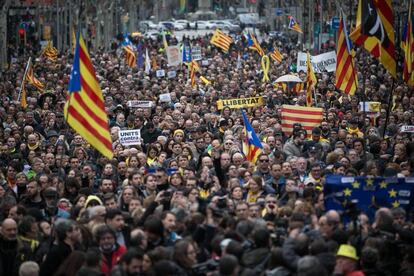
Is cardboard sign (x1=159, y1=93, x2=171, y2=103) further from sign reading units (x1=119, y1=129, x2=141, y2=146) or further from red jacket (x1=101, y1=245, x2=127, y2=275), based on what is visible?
red jacket (x1=101, y1=245, x2=127, y2=275)

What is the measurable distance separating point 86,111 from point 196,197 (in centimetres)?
181

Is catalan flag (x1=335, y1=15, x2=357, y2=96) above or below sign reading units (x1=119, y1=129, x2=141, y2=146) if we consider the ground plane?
above

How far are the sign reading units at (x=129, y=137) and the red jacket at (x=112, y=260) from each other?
953 centimetres

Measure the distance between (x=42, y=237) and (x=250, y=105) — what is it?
562 inches

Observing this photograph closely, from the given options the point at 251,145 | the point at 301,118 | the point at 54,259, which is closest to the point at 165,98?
the point at 301,118

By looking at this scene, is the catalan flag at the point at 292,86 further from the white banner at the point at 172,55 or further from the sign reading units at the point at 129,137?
the sign reading units at the point at 129,137

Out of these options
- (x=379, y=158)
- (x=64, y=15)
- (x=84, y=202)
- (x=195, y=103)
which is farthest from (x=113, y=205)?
(x=64, y=15)

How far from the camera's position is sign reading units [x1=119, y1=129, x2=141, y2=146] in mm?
23047

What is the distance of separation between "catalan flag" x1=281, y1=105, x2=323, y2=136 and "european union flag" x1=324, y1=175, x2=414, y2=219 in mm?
9280

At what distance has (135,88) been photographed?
38.0 m

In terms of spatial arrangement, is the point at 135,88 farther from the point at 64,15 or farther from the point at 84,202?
the point at 64,15

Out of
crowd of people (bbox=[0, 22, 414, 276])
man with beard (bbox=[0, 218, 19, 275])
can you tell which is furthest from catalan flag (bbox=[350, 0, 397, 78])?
man with beard (bbox=[0, 218, 19, 275])

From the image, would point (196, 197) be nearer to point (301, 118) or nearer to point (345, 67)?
point (301, 118)

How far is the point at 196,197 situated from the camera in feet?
51.5
